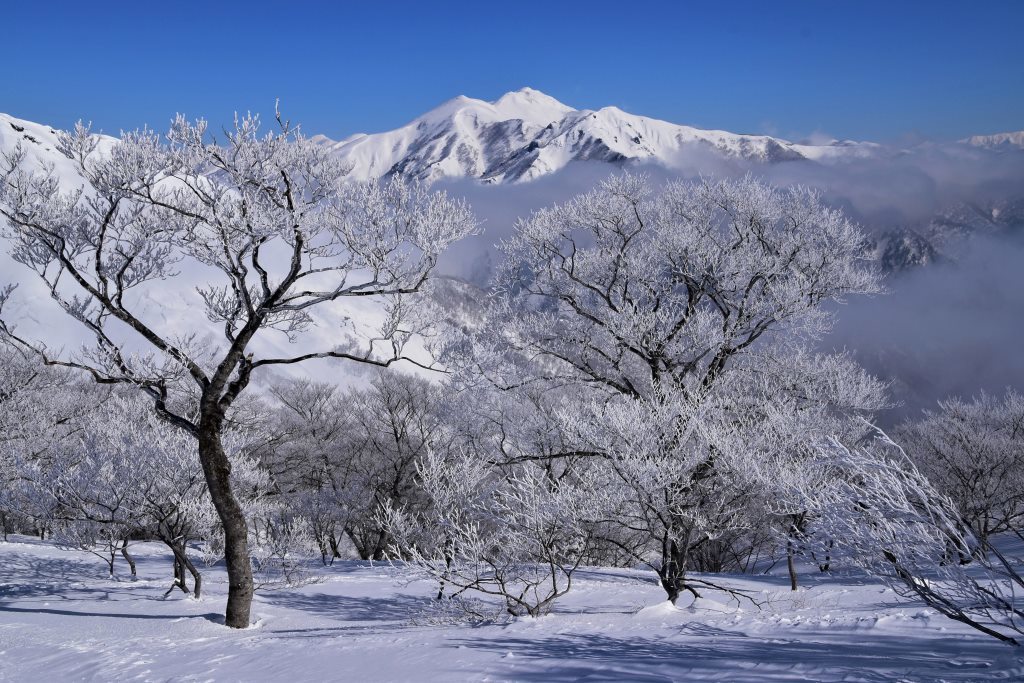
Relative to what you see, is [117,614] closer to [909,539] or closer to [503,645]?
[503,645]

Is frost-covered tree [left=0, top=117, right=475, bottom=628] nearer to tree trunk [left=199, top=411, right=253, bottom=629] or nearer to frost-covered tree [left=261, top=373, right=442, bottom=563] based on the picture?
tree trunk [left=199, top=411, right=253, bottom=629]

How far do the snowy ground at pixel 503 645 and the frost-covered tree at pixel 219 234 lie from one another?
173cm

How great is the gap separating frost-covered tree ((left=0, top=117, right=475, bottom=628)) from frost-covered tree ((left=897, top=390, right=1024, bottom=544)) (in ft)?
81.3

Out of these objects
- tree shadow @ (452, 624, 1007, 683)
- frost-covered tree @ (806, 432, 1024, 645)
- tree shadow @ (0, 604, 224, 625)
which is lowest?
tree shadow @ (0, 604, 224, 625)

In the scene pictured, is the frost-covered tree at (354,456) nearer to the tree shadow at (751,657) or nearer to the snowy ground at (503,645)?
the snowy ground at (503,645)

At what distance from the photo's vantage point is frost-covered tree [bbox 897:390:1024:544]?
2870cm

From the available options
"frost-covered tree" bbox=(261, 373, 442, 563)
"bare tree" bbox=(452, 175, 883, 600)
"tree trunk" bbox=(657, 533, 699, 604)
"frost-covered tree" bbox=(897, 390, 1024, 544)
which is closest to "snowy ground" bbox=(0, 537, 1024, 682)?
"tree trunk" bbox=(657, 533, 699, 604)

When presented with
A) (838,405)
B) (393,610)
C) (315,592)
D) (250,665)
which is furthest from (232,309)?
(838,405)

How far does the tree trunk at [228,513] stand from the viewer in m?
9.16

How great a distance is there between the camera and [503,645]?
6.89 m

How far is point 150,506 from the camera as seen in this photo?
12484 mm

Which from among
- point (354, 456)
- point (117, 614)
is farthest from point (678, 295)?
point (354, 456)

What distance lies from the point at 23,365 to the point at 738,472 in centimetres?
2495

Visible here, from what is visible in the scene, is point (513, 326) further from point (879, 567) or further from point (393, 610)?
point (879, 567)
